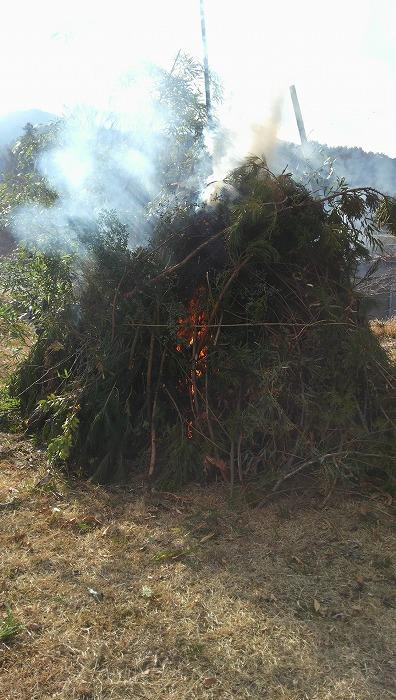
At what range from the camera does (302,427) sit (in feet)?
13.0

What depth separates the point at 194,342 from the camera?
13.7 feet

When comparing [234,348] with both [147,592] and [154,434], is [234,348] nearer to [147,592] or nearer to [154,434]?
[154,434]

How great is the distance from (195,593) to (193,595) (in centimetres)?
2

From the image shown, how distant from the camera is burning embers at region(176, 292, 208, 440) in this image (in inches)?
163

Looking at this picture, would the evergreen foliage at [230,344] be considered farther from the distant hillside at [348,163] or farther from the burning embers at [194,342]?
the distant hillside at [348,163]

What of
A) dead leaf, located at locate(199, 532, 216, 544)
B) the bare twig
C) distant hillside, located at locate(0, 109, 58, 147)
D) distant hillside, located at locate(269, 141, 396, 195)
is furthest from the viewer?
distant hillside, located at locate(0, 109, 58, 147)

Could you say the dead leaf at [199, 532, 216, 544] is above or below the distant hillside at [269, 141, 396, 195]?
below

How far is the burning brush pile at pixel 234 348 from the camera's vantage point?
3926 millimetres

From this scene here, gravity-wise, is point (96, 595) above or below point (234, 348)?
below

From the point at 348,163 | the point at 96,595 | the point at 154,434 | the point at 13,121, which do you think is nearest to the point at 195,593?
the point at 96,595

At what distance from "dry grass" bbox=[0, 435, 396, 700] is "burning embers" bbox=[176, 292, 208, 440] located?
74 centimetres

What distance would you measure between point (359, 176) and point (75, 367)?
10.9 m

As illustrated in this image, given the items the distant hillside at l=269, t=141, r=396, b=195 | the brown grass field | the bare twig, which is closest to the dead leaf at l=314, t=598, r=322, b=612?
the brown grass field

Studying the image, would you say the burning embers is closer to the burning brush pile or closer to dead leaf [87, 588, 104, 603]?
the burning brush pile
